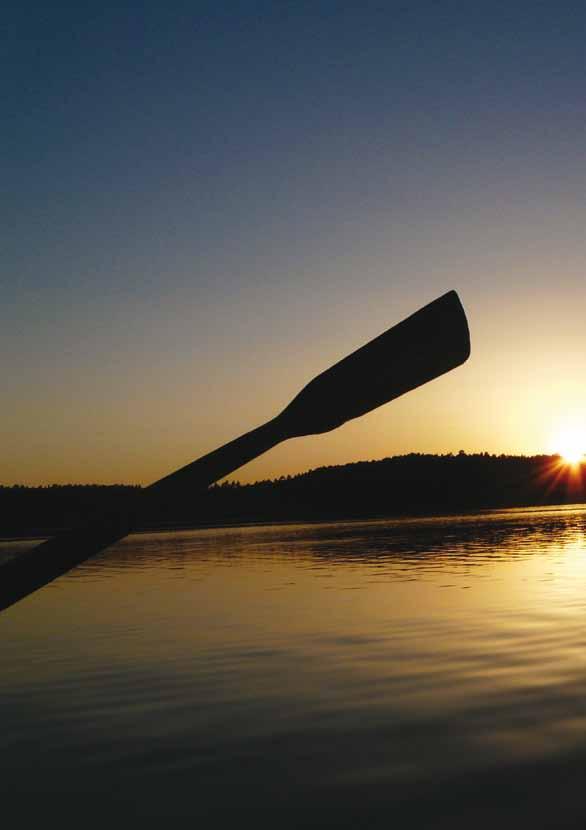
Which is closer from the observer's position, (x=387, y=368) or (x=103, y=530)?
(x=103, y=530)

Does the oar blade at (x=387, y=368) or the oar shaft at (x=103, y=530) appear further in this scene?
the oar blade at (x=387, y=368)

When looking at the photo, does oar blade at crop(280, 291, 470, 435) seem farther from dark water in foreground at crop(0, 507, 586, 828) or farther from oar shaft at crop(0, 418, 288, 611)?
dark water in foreground at crop(0, 507, 586, 828)

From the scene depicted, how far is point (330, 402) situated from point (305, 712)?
235 inches

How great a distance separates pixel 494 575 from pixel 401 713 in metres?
13.9

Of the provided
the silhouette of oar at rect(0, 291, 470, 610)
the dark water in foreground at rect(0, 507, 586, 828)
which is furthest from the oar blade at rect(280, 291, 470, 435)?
the dark water in foreground at rect(0, 507, 586, 828)

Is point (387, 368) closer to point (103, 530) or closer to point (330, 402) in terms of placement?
point (330, 402)

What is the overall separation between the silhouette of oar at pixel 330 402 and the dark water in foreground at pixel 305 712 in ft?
10.9

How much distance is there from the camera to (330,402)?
6.61 ft

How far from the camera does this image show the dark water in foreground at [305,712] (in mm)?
4945

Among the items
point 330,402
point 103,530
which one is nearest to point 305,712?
point 330,402

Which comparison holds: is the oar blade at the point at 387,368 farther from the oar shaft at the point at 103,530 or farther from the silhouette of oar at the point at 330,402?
the oar shaft at the point at 103,530

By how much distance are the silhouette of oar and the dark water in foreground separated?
3.31 meters

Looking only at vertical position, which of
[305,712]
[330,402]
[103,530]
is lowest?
[305,712]

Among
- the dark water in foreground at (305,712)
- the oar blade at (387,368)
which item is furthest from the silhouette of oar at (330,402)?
the dark water in foreground at (305,712)
